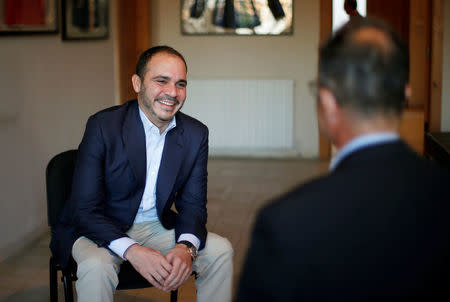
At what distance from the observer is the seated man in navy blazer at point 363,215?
37.8 inches

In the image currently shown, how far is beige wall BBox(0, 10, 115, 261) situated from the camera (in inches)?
139

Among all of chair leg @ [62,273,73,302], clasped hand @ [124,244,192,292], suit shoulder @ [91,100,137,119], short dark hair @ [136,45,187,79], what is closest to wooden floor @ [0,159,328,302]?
chair leg @ [62,273,73,302]

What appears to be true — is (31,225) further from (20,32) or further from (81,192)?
(81,192)

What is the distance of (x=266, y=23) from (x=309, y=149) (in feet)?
5.06

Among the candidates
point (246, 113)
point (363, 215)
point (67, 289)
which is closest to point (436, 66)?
point (246, 113)

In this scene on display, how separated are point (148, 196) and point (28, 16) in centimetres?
193

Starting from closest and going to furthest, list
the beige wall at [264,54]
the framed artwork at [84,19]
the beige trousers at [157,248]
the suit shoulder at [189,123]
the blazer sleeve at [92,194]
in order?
the beige trousers at [157,248] < the blazer sleeve at [92,194] < the suit shoulder at [189,123] < the framed artwork at [84,19] < the beige wall at [264,54]

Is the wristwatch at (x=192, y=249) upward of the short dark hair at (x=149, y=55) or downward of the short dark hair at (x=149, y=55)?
downward

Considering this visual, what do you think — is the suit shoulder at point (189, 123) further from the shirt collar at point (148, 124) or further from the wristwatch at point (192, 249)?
the wristwatch at point (192, 249)

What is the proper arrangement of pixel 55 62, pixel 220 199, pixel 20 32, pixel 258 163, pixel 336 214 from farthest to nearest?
1. pixel 258 163
2. pixel 220 199
3. pixel 55 62
4. pixel 20 32
5. pixel 336 214

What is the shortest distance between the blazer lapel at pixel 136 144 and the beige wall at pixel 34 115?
1.44 meters

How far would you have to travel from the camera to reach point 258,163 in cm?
663

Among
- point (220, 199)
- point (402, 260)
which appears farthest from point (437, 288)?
point (220, 199)

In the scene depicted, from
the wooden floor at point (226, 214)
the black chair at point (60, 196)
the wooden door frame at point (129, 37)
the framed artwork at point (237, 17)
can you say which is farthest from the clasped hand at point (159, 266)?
the framed artwork at point (237, 17)
